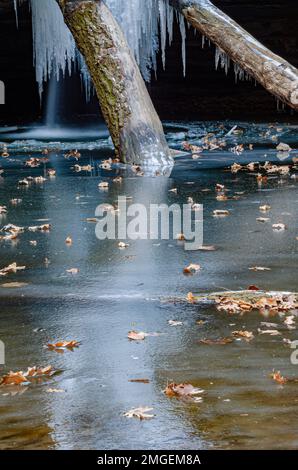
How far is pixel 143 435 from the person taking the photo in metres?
3.78

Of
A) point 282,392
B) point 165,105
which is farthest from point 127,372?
point 165,105

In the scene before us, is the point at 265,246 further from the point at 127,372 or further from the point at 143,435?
the point at 143,435

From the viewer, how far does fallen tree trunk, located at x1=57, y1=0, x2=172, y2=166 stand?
502 inches

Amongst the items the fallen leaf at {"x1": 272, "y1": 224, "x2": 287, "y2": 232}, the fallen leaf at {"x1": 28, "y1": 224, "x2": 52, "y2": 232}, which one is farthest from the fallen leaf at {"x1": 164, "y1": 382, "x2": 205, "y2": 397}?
the fallen leaf at {"x1": 28, "y1": 224, "x2": 52, "y2": 232}

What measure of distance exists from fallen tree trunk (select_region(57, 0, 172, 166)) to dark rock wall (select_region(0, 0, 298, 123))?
7.63 metres

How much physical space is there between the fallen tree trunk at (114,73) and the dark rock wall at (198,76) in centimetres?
763

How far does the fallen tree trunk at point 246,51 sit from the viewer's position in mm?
12453

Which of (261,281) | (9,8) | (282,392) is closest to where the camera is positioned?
(282,392)

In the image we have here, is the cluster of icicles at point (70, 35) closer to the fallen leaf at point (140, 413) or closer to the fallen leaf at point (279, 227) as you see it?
the fallen leaf at point (279, 227)

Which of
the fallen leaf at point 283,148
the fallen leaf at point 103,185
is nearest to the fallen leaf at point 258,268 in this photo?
the fallen leaf at point 103,185

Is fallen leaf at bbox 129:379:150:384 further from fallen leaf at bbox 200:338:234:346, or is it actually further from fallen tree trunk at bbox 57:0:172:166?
fallen tree trunk at bbox 57:0:172:166

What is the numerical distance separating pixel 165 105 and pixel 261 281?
56.9 ft

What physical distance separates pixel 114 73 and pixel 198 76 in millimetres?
11083

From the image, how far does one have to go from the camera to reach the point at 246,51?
13281 mm
